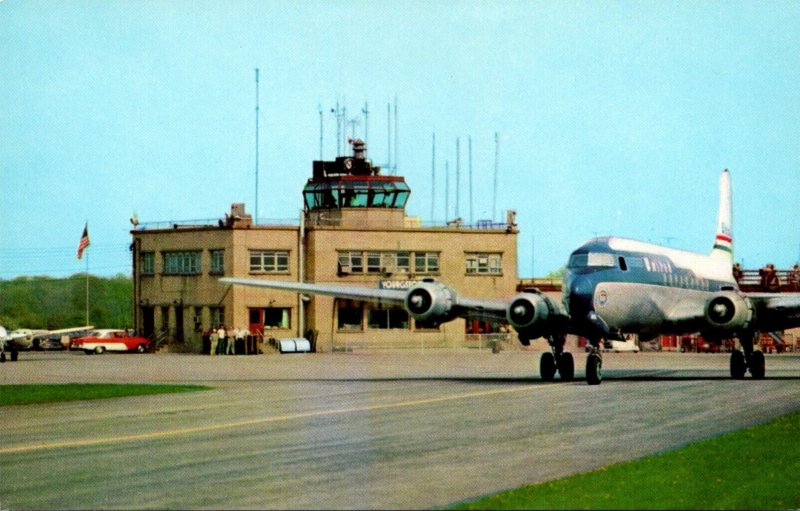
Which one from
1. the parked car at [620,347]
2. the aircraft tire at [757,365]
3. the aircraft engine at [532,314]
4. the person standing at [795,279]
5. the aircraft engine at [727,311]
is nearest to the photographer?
the aircraft engine at [532,314]

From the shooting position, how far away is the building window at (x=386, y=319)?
9138cm

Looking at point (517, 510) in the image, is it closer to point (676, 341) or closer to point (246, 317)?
point (246, 317)

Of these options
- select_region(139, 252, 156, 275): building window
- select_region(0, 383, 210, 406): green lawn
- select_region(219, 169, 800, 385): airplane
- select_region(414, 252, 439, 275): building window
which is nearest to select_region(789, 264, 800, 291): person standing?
select_region(414, 252, 439, 275): building window

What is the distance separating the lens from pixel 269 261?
8988cm

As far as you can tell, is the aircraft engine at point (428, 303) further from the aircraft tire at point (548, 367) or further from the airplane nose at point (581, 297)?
the airplane nose at point (581, 297)

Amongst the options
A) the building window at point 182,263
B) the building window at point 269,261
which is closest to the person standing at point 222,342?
the building window at point 269,261

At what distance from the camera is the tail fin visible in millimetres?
57375

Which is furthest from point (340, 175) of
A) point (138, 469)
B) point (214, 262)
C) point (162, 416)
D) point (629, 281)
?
point (138, 469)

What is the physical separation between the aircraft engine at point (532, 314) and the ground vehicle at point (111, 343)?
51210 millimetres

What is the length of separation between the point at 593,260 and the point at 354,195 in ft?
165

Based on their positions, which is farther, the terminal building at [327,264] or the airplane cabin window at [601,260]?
the terminal building at [327,264]

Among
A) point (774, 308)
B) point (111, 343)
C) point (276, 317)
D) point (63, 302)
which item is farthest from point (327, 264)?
point (63, 302)

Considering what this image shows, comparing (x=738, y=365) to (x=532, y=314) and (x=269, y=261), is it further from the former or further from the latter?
(x=269, y=261)

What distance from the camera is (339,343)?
89.6m
